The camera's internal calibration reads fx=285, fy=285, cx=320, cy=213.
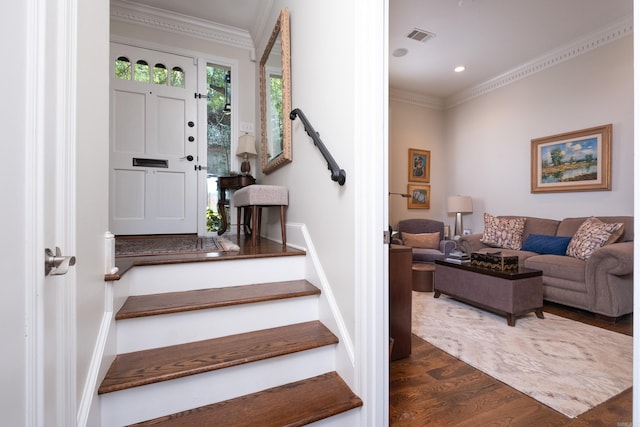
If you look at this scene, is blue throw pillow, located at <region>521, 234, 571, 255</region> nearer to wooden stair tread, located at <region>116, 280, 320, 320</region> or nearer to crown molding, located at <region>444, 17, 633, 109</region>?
crown molding, located at <region>444, 17, 633, 109</region>

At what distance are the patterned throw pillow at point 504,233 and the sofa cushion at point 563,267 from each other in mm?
683

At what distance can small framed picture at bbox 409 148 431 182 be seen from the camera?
17.6 feet

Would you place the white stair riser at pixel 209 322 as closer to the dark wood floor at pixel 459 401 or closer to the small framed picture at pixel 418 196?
the dark wood floor at pixel 459 401

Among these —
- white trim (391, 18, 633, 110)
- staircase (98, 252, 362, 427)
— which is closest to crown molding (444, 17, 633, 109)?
white trim (391, 18, 633, 110)

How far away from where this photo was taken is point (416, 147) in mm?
5441

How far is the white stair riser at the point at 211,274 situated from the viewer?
1572 mm

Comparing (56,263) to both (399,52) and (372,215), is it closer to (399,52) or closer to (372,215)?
(372,215)

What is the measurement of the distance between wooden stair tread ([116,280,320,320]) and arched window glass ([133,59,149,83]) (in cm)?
314

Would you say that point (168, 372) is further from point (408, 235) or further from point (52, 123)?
point (408, 235)

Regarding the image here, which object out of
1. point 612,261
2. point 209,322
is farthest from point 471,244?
point 209,322

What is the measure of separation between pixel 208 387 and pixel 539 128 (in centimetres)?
514

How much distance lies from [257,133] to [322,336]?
10.3 ft

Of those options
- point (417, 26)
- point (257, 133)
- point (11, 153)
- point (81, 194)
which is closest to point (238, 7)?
point (257, 133)

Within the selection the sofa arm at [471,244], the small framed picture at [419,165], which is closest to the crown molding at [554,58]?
the small framed picture at [419,165]
